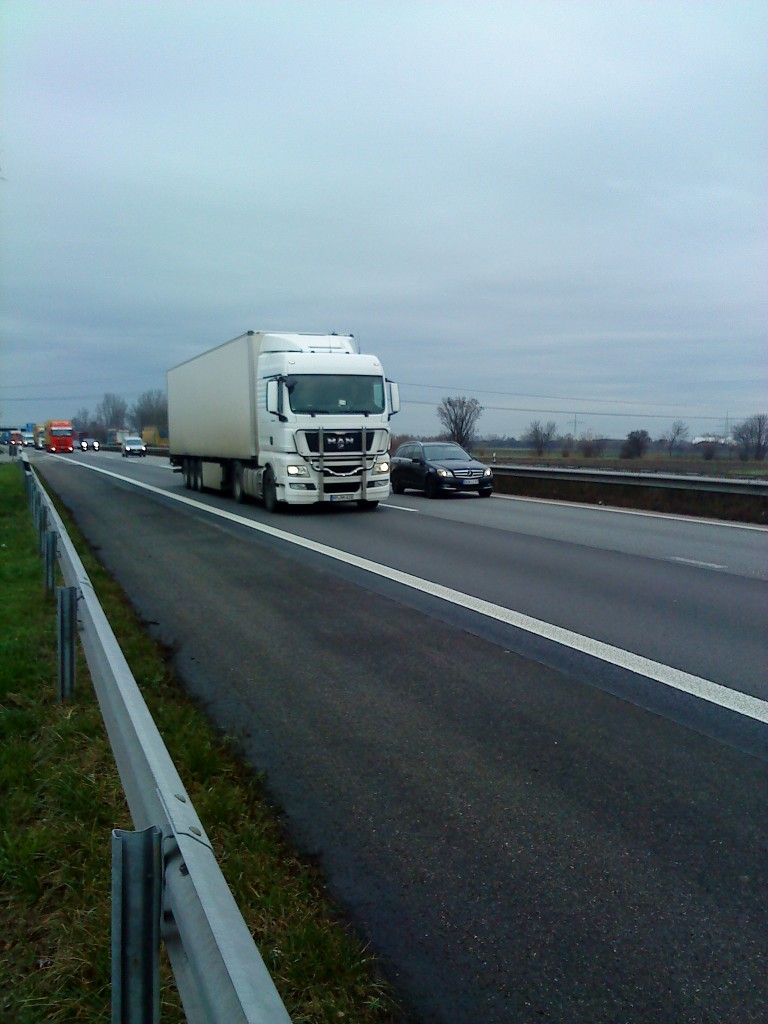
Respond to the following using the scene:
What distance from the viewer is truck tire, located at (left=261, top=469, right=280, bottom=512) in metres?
21.7

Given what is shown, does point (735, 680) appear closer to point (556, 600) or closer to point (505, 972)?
point (556, 600)

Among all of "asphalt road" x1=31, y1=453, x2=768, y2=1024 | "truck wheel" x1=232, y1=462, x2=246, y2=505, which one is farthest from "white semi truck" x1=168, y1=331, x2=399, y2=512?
"asphalt road" x1=31, y1=453, x2=768, y2=1024

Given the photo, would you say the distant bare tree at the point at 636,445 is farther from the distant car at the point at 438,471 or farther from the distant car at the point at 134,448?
the distant car at the point at 134,448

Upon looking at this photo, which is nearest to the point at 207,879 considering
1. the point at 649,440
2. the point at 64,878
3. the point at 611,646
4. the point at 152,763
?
the point at 152,763

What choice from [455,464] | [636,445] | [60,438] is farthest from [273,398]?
[60,438]

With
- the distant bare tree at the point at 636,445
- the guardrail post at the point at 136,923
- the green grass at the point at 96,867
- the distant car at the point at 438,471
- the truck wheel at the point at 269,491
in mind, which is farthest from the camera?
the distant bare tree at the point at 636,445

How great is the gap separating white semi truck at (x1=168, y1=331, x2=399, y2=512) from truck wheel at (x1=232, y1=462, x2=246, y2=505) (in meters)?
0.38

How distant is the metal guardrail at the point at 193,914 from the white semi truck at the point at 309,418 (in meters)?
17.4

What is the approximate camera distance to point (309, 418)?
808 inches

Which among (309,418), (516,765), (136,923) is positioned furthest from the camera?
(309,418)

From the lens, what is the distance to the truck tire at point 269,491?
2167 centimetres

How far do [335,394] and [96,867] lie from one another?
57.1 ft

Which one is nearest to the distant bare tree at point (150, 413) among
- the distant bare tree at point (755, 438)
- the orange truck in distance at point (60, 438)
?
the orange truck in distance at point (60, 438)

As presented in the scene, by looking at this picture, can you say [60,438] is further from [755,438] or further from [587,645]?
[587,645]
